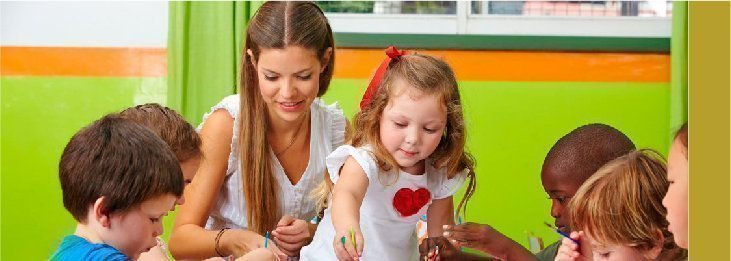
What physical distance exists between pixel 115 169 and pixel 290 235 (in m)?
0.67

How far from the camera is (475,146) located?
10.2 ft

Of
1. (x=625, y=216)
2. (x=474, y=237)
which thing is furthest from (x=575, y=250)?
(x=474, y=237)

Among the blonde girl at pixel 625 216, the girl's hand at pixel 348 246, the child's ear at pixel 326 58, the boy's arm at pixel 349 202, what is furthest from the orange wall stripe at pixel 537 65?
the girl's hand at pixel 348 246

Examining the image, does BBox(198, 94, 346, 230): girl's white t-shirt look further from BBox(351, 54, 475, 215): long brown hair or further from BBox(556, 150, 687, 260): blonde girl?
BBox(556, 150, 687, 260): blonde girl

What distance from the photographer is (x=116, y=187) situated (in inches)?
57.5

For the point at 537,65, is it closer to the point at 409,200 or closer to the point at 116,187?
the point at 409,200

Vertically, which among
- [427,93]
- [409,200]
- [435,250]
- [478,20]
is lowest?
[435,250]

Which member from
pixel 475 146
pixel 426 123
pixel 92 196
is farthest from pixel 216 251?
pixel 475 146

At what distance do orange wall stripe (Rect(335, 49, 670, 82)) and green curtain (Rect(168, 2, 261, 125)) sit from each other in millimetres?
322

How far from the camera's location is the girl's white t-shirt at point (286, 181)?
2.25m

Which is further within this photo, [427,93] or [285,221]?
[285,221]

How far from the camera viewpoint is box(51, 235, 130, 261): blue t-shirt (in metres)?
1.42

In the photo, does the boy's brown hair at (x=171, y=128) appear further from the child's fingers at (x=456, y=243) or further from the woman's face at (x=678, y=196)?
the woman's face at (x=678, y=196)

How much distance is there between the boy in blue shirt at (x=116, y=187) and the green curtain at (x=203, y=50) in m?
1.42
